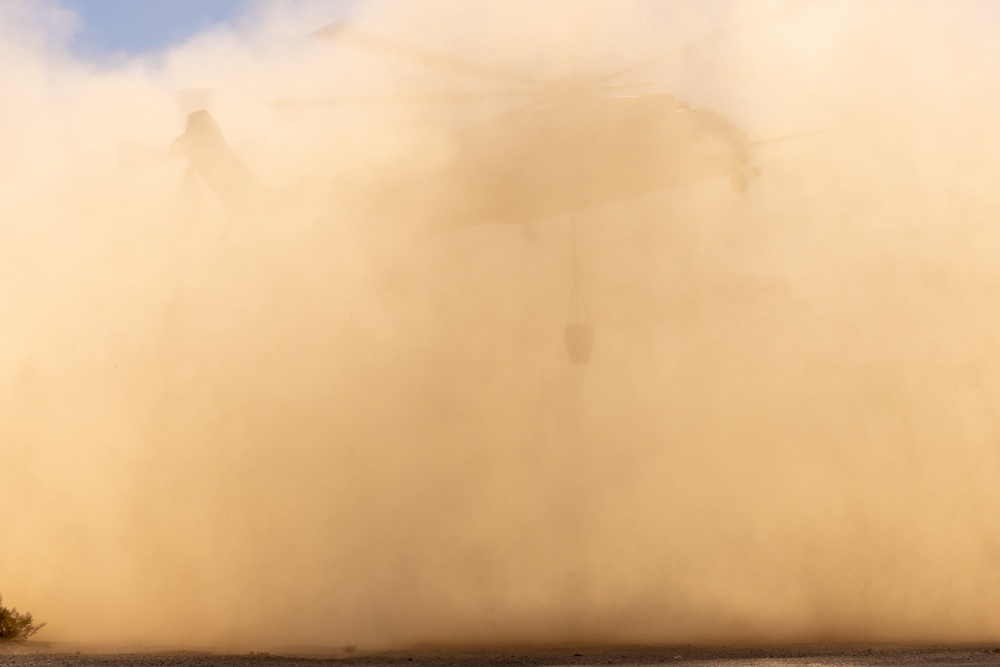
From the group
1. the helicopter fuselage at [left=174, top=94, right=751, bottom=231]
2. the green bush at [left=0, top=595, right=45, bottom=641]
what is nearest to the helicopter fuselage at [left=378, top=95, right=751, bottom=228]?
the helicopter fuselage at [left=174, top=94, right=751, bottom=231]

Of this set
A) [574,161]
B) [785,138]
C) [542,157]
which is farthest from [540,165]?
[785,138]

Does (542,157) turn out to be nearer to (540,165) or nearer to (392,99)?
(540,165)

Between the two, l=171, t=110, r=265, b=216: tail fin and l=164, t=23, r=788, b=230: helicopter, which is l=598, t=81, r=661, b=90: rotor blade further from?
l=171, t=110, r=265, b=216: tail fin

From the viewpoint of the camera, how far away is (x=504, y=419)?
826cm

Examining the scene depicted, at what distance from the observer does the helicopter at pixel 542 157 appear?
343 inches

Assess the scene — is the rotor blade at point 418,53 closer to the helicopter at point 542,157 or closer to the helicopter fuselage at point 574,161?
the helicopter at point 542,157

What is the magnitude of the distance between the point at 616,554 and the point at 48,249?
669 cm

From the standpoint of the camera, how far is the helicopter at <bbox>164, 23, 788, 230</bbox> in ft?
28.6

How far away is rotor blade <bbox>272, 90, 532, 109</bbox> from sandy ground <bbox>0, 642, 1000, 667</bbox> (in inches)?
215

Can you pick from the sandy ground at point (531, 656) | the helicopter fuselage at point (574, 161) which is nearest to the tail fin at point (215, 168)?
the helicopter fuselage at point (574, 161)

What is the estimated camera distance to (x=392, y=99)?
9.26 m

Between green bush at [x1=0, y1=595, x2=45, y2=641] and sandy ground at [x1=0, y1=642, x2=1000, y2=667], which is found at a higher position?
green bush at [x1=0, y1=595, x2=45, y2=641]

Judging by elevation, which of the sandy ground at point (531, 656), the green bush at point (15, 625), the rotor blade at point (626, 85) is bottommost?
the sandy ground at point (531, 656)

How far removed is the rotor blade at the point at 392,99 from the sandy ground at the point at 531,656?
5.47 meters
